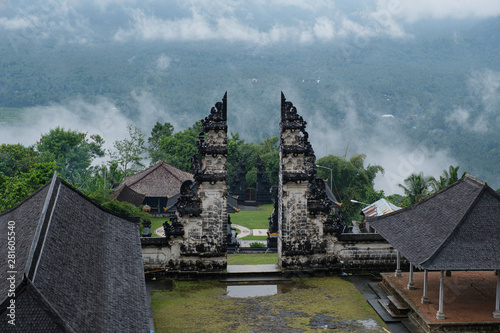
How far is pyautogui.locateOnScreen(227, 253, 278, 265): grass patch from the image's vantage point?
28.3 metres

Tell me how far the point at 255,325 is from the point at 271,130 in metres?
125

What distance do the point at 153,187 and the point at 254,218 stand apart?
11011 mm

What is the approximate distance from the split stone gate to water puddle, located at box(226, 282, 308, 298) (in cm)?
117

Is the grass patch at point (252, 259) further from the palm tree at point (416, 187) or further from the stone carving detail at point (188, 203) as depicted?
the palm tree at point (416, 187)

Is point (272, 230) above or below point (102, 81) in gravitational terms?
below

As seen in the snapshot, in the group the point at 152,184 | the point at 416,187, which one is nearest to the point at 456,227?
the point at 416,187

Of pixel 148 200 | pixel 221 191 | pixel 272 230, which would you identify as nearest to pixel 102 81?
pixel 148 200

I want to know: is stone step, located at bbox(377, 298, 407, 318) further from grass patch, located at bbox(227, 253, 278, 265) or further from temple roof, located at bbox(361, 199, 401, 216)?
temple roof, located at bbox(361, 199, 401, 216)

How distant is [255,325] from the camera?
17.9 metres

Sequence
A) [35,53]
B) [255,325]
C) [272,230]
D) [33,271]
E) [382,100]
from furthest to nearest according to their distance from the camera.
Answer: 1. [35,53]
2. [382,100]
3. [272,230]
4. [255,325]
5. [33,271]

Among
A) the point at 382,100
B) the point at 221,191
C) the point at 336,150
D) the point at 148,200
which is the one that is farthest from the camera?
the point at 382,100

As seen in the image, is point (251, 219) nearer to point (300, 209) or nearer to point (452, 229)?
point (300, 209)

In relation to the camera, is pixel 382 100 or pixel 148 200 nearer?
pixel 148 200

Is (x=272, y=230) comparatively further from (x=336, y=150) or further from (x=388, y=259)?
(x=336, y=150)
